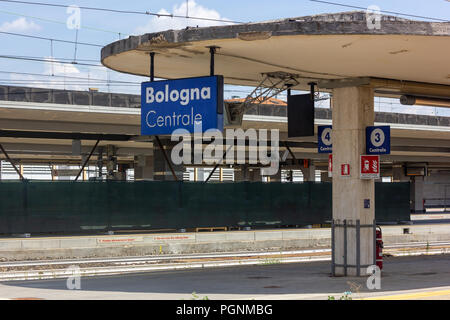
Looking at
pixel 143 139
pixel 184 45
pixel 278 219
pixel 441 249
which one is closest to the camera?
pixel 184 45

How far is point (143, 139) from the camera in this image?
39875 mm

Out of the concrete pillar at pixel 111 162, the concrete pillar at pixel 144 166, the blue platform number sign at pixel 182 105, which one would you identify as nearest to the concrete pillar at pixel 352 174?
the blue platform number sign at pixel 182 105

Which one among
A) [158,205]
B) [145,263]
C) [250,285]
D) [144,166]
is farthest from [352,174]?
[144,166]

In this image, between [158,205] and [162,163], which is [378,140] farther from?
[162,163]

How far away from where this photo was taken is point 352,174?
17.3m

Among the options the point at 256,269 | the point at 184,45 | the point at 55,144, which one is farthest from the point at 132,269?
the point at 55,144

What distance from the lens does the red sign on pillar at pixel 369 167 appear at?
1698 centimetres

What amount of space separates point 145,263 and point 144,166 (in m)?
39.7

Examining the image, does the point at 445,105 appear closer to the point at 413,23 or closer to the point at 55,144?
the point at 413,23

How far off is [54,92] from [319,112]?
15510 mm

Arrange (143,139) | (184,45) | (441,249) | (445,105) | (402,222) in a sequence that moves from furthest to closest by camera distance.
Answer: (143,139), (402,222), (441,249), (445,105), (184,45)

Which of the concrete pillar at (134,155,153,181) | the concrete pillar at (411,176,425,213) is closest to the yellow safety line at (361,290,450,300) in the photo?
the concrete pillar at (134,155,153,181)

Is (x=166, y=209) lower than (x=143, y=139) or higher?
lower

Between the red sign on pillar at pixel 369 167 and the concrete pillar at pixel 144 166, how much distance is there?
45.0m
